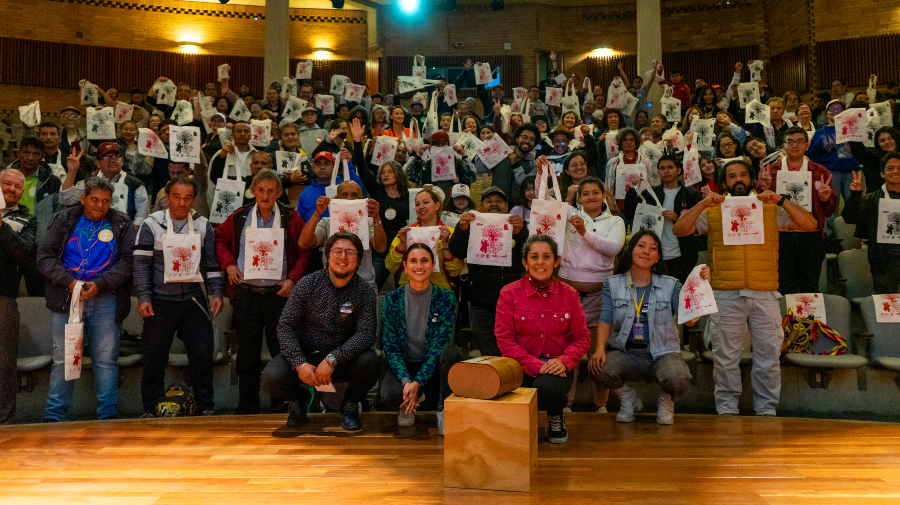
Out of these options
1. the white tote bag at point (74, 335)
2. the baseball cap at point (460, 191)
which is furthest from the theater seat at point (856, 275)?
the white tote bag at point (74, 335)

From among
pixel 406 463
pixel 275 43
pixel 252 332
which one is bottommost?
pixel 406 463

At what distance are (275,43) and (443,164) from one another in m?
9.27

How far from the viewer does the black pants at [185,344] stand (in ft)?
14.9

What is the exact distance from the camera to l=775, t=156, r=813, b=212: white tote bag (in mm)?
5051

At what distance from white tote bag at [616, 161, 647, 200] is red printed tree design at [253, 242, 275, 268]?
9.75 feet

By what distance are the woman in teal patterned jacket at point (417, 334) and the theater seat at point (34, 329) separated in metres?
2.70

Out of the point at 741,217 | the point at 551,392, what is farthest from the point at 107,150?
the point at 741,217

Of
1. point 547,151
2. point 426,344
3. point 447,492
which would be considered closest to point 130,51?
point 547,151

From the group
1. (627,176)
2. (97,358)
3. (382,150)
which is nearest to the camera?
(97,358)

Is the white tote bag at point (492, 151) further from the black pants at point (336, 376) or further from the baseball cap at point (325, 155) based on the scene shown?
the black pants at point (336, 376)

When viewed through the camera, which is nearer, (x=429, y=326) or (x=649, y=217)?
(x=429, y=326)

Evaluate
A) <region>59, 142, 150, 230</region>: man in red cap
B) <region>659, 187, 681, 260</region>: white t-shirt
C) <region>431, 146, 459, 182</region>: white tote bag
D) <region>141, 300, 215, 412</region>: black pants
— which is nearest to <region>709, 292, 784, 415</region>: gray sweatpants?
<region>659, 187, 681, 260</region>: white t-shirt

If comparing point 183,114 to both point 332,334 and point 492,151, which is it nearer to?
point 492,151

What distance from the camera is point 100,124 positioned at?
22.1 feet
